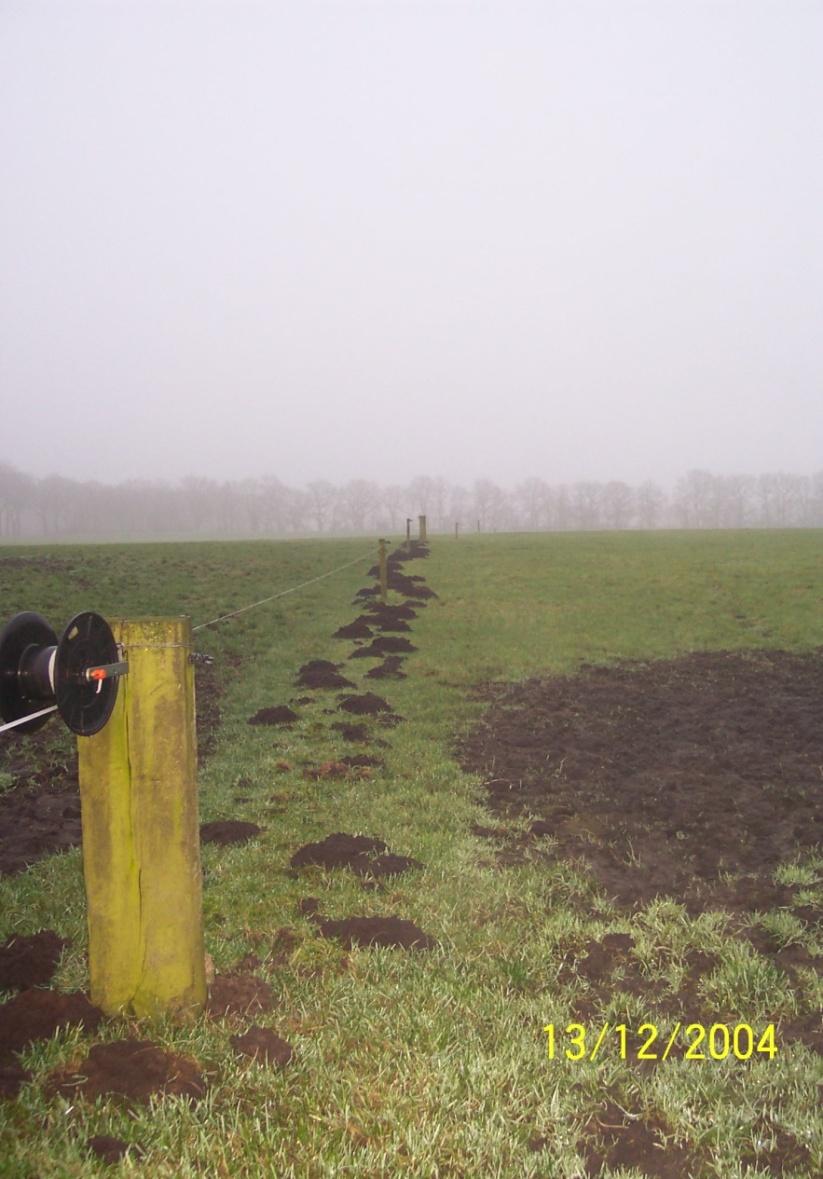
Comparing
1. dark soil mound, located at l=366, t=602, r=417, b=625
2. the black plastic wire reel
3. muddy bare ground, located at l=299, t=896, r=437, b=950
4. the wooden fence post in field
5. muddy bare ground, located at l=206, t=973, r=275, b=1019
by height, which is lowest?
muddy bare ground, located at l=299, t=896, r=437, b=950

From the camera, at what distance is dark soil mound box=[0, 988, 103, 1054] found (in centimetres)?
354

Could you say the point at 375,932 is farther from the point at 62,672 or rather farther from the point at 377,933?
the point at 62,672

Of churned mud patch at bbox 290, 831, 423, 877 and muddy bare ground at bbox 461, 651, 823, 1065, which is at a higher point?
churned mud patch at bbox 290, 831, 423, 877

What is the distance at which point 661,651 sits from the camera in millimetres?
17094

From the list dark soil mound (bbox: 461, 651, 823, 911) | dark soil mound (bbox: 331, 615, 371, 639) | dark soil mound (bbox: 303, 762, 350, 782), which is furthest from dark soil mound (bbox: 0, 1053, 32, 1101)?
dark soil mound (bbox: 331, 615, 371, 639)

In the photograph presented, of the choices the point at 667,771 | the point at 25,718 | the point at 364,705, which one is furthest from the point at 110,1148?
the point at 364,705

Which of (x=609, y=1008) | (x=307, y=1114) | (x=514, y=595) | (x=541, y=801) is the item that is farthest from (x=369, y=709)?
(x=514, y=595)

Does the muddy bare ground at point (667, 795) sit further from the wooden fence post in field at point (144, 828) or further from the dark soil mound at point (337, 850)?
the wooden fence post in field at point (144, 828)

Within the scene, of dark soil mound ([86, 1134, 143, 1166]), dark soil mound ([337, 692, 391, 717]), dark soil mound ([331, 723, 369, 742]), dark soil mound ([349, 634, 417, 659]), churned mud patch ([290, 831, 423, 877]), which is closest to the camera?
dark soil mound ([86, 1134, 143, 1166])

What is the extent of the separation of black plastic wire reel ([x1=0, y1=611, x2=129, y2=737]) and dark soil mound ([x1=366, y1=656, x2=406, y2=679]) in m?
10.7

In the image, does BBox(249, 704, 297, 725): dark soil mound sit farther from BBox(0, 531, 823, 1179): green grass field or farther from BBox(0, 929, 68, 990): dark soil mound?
BBox(0, 929, 68, 990): dark soil mound

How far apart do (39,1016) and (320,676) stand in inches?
401

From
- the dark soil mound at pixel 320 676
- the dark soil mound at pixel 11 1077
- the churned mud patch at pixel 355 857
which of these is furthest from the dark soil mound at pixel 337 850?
the dark soil mound at pixel 320 676

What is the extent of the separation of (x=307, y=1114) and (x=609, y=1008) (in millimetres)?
1761
